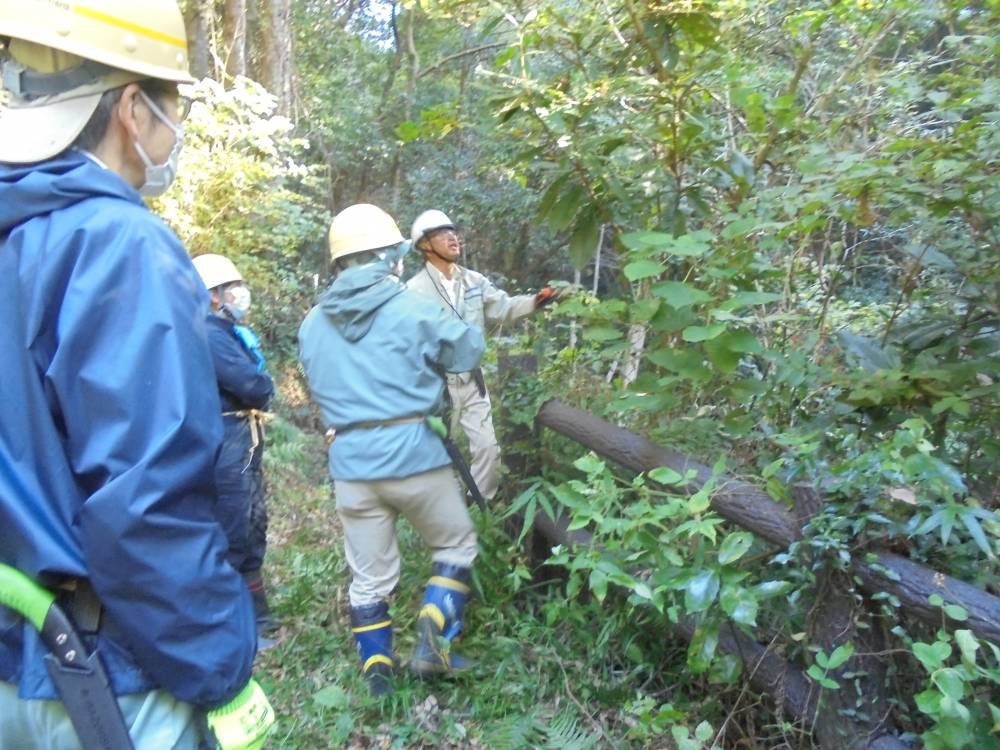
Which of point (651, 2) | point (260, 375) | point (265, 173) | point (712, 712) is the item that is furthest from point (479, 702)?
point (265, 173)

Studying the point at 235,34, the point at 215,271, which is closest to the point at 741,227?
the point at 215,271

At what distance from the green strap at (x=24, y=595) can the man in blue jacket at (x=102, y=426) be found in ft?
0.08

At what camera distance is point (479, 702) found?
4145mm

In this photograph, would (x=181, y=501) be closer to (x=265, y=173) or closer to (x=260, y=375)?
(x=260, y=375)

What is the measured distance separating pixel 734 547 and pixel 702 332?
764mm

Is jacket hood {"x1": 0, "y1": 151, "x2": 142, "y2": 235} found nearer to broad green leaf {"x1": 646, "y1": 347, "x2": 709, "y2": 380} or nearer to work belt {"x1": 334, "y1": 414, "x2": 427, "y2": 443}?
broad green leaf {"x1": 646, "y1": 347, "x2": 709, "y2": 380}

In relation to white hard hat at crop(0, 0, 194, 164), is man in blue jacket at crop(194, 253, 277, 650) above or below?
below

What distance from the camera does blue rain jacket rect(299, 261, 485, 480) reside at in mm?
4211

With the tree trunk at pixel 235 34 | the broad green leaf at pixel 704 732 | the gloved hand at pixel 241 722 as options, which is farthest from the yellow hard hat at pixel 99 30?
the tree trunk at pixel 235 34

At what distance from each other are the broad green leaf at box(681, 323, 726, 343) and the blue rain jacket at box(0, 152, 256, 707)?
1930mm

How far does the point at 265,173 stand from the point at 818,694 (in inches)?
284

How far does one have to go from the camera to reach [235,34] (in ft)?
34.4

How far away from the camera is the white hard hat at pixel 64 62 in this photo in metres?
1.58

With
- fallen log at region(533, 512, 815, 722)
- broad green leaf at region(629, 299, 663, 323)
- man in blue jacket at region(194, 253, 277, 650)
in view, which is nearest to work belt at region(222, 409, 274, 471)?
man in blue jacket at region(194, 253, 277, 650)
